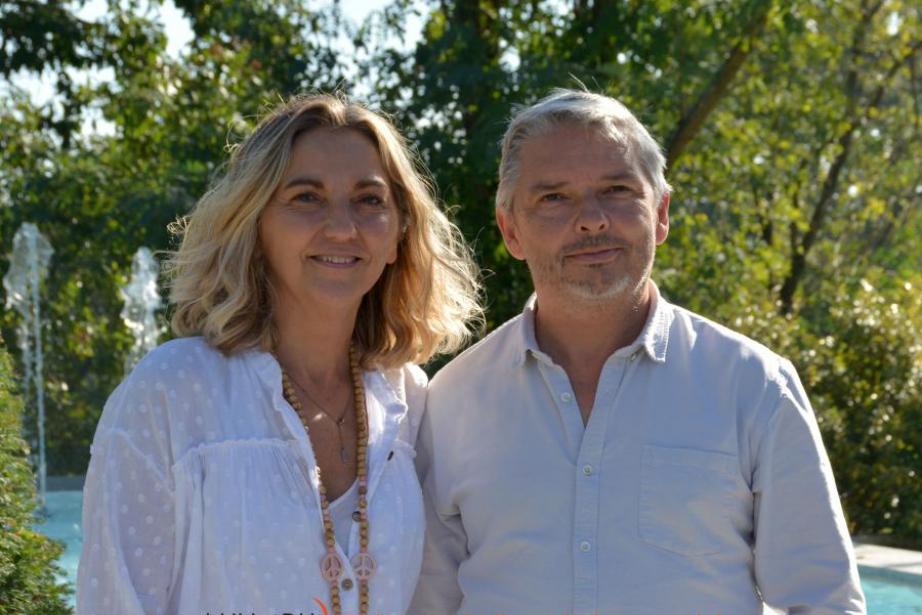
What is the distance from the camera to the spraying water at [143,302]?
1166cm

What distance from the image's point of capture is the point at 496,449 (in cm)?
308

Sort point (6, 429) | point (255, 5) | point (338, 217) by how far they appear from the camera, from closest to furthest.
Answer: point (338, 217) → point (6, 429) → point (255, 5)

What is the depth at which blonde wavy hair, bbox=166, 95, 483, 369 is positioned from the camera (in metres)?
3.01

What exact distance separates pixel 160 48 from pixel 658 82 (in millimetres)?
4517

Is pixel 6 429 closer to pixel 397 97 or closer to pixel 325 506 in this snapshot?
pixel 325 506

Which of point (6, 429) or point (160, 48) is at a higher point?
point (160, 48)

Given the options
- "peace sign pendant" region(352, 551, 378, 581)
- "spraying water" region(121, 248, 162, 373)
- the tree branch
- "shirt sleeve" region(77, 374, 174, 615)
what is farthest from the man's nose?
"spraying water" region(121, 248, 162, 373)

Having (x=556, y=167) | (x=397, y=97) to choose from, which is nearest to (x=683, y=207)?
(x=397, y=97)

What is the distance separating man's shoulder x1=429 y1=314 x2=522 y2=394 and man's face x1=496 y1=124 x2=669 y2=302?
16 centimetres

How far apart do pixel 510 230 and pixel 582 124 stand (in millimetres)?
317

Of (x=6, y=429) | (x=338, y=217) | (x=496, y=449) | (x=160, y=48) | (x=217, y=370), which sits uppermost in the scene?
(x=160, y=48)

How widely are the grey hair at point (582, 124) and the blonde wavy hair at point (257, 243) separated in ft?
0.82

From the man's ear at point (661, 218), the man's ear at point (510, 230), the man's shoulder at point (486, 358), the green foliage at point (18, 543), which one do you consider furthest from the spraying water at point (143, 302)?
the man's ear at point (661, 218)

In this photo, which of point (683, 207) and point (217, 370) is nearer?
point (217, 370)
